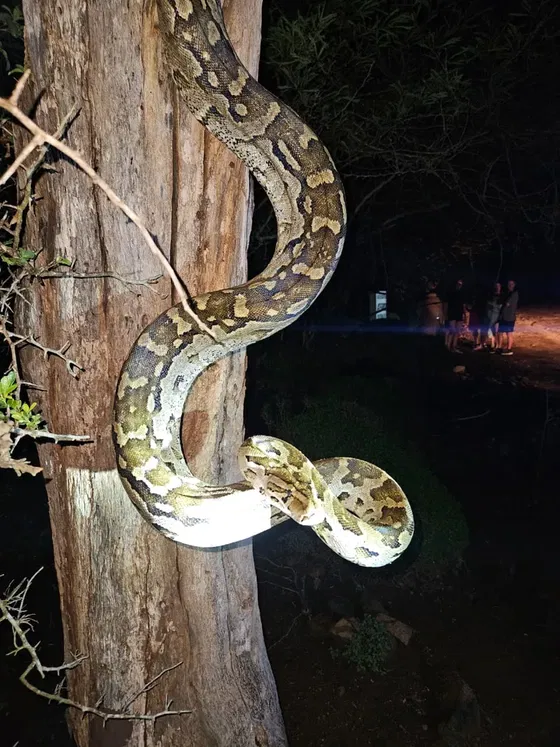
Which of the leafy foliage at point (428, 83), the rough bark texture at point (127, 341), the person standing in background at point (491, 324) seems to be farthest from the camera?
the person standing in background at point (491, 324)

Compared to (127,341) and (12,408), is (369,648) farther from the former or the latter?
(12,408)

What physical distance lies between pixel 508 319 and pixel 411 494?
20.6 feet

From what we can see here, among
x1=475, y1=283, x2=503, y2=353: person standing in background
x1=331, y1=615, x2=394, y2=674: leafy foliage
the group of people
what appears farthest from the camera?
the group of people

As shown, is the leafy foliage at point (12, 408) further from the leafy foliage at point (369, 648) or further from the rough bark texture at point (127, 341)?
the leafy foliage at point (369, 648)

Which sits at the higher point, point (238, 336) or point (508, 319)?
point (238, 336)

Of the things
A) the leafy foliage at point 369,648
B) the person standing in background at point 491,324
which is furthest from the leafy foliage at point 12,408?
the person standing in background at point 491,324

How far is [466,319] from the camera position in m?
10.9

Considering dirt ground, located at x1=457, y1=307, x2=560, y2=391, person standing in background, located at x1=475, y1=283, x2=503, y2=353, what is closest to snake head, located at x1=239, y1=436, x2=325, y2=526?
dirt ground, located at x1=457, y1=307, x2=560, y2=391

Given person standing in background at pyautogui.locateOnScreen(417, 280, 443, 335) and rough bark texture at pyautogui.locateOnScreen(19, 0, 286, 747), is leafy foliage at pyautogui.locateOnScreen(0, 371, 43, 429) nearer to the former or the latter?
rough bark texture at pyautogui.locateOnScreen(19, 0, 286, 747)

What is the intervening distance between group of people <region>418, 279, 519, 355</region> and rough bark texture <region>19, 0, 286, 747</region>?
8.98 meters

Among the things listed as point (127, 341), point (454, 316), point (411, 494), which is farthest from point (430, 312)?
point (127, 341)

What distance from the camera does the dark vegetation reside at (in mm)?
5082

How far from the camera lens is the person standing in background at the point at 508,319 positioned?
10.4 m

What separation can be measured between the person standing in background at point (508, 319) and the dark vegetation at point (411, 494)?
1.68 metres
